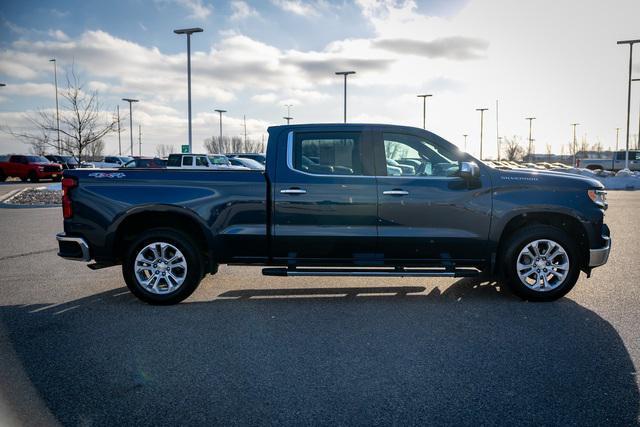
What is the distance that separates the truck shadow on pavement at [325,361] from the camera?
3.19 metres

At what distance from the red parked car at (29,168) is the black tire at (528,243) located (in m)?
32.4

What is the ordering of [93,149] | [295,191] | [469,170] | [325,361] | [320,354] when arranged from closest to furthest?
[325,361] → [320,354] → [469,170] → [295,191] → [93,149]

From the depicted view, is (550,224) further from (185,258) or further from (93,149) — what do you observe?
(93,149)

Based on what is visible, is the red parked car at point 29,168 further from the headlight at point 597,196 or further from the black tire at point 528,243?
the headlight at point 597,196

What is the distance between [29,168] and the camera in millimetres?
32625

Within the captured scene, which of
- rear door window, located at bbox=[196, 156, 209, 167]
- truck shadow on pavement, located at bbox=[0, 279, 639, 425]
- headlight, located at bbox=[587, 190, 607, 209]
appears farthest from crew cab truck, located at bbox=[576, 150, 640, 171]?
truck shadow on pavement, located at bbox=[0, 279, 639, 425]

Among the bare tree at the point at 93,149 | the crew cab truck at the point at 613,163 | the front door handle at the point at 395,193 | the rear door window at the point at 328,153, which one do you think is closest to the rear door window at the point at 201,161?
the bare tree at the point at 93,149

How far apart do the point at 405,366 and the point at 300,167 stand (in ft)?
8.42

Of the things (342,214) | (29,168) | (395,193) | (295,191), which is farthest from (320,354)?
(29,168)

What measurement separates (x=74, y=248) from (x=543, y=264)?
518cm

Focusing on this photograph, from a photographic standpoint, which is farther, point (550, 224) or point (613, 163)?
point (613, 163)

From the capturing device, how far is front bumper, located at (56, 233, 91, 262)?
220 inches

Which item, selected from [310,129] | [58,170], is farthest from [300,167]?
[58,170]

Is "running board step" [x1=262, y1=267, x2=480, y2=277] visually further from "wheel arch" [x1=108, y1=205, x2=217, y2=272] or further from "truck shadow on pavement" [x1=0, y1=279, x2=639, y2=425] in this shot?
"wheel arch" [x1=108, y1=205, x2=217, y2=272]
